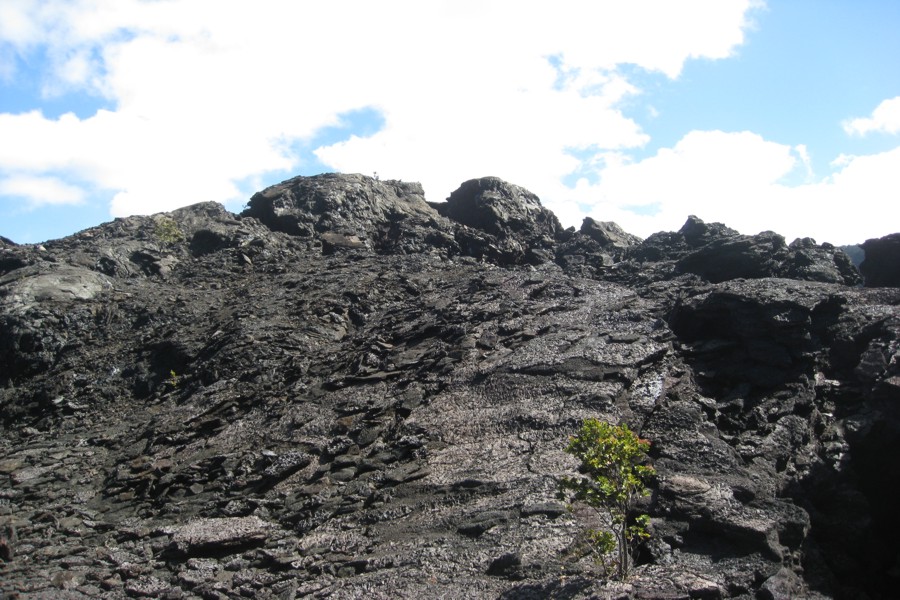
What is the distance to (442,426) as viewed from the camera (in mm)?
16516

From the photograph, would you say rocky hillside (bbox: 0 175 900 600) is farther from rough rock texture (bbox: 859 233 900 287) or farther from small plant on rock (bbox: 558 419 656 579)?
small plant on rock (bbox: 558 419 656 579)

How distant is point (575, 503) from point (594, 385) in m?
4.31

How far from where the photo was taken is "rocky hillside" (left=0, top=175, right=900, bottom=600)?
39.6ft

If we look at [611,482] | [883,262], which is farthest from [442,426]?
[883,262]

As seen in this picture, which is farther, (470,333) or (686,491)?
(470,333)

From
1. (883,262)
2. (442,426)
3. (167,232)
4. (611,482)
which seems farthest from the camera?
(167,232)

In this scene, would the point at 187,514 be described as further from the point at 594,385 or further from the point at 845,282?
the point at 845,282

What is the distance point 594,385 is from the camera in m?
16.5

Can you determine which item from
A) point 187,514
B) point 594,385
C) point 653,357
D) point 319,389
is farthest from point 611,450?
point 319,389

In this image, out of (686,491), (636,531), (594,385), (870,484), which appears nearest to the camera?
(636,531)

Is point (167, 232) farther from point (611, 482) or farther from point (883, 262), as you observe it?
point (883, 262)

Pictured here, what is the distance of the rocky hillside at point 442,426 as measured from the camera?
39.6ft

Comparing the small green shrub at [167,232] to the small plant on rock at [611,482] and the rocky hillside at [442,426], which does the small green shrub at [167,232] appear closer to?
the rocky hillside at [442,426]

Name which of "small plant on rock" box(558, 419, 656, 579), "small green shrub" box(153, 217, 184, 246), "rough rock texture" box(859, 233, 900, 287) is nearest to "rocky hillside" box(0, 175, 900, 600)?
"rough rock texture" box(859, 233, 900, 287)
